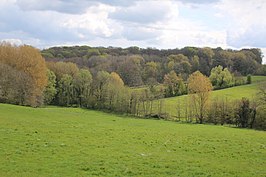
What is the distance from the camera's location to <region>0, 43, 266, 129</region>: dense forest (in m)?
68.0

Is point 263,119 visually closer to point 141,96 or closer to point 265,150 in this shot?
point 141,96

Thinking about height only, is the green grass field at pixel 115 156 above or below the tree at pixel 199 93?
below

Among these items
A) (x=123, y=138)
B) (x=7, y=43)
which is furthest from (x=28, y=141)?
(x=7, y=43)

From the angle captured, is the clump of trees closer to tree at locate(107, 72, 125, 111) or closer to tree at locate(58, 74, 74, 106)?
tree at locate(107, 72, 125, 111)

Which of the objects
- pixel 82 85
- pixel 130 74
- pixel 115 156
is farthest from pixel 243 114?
pixel 130 74

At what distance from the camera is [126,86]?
101 m

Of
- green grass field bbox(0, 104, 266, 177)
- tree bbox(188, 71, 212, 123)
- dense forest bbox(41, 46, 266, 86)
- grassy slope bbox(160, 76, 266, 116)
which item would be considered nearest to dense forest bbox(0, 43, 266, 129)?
tree bbox(188, 71, 212, 123)

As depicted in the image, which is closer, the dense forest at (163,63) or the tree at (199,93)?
the tree at (199,93)

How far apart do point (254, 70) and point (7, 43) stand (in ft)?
353

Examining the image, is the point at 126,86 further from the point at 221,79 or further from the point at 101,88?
the point at 221,79

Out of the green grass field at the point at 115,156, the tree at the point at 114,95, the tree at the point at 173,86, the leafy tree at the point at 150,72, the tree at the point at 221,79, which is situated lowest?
the green grass field at the point at 115,156

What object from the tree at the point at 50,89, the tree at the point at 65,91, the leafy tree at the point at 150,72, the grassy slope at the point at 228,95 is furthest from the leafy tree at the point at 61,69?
the leafy tree at the point at 150,72

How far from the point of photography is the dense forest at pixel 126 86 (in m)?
68.0

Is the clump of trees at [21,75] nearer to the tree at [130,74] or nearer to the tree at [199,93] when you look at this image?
the tree at [199,93]
